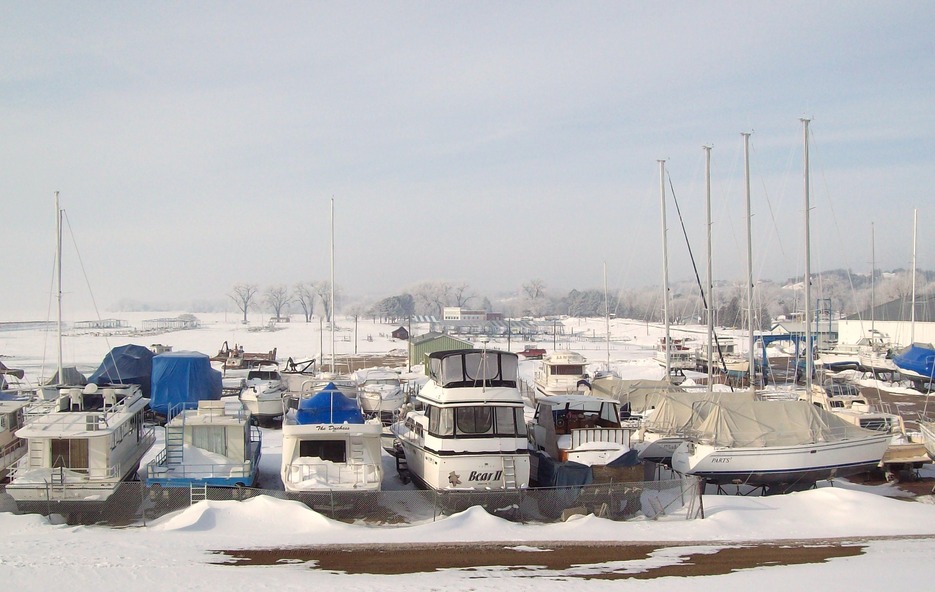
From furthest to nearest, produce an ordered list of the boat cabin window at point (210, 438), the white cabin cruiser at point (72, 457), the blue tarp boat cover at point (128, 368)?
the blue tarp boat cover at point (128, 368), the boat cabin window at point (210, 438), the white cabin cruiser at point (72, 457)

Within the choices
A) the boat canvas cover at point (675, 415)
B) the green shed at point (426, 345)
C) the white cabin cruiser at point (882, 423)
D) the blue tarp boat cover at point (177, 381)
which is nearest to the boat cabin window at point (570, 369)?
the white cabin cruiser at point (882, 423)

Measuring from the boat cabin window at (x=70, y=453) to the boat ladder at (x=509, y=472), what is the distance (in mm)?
10556

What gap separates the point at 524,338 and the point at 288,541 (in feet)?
286

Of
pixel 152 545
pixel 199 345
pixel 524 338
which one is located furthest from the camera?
pixel 524 338

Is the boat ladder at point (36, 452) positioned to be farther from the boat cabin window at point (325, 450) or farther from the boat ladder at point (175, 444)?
the boat cabin window at point (325, 450)

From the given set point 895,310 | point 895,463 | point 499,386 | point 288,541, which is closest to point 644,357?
point 895,310

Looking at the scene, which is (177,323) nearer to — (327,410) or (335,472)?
(327,410)

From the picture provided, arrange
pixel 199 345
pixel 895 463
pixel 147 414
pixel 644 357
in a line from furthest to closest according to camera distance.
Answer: pixel 199 345 < pixel 644 357 < pixel 147 414 < pixel 895 463

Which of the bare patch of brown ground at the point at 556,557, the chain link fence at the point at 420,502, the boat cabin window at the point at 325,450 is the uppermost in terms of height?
the boat cabin window at the point at 325,450

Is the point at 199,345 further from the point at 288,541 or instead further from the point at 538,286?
the point at 538,286

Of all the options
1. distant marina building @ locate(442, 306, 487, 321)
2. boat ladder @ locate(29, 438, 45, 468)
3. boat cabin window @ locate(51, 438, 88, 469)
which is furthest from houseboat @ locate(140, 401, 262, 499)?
distant marina building @ locate(442, 306, 487, 321)

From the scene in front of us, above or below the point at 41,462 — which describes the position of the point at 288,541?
below

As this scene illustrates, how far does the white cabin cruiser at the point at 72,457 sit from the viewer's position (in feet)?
58.4

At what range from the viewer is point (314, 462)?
1941 centimetres
